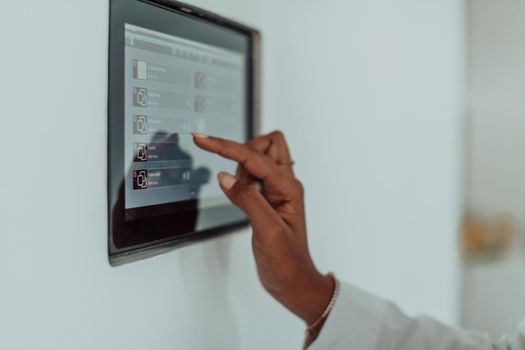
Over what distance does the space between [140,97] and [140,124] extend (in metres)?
0.03

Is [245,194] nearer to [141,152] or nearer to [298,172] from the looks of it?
[141,152]

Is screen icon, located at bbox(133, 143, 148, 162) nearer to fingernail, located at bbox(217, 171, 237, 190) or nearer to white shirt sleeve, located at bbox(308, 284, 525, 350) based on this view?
fingernail, located at bbox(217, 171, 237, 190)

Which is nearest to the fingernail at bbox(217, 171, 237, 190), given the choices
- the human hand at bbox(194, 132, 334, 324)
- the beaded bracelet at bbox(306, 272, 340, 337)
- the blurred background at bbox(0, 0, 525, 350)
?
the human hand at bbox(194, 132, 334, 324)

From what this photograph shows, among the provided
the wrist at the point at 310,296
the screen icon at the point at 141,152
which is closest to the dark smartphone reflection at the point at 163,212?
the screen icon at the point at 141,152

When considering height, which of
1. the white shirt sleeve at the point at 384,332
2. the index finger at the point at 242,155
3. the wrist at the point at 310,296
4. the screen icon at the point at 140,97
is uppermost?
the screen icon at the point at 140,97

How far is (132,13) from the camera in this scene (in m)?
0.55

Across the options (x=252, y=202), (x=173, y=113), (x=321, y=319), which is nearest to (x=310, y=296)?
(x=321, y=319)

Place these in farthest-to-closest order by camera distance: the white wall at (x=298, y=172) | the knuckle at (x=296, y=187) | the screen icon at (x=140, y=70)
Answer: the knuckle at (x=296, y=187) < the screen icon at (x=140, y=70) < the white wall at (x=298, y=172)

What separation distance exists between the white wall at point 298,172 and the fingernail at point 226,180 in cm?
10

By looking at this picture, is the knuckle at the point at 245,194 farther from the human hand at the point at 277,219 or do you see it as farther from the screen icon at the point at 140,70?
the screen icon at the point at 140,70

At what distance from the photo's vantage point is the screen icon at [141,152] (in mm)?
559

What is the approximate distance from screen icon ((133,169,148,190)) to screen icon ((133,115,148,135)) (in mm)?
37

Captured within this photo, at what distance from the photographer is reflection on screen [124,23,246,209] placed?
0.56m

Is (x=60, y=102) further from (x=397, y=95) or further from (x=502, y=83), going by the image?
(x=502, y=83)
